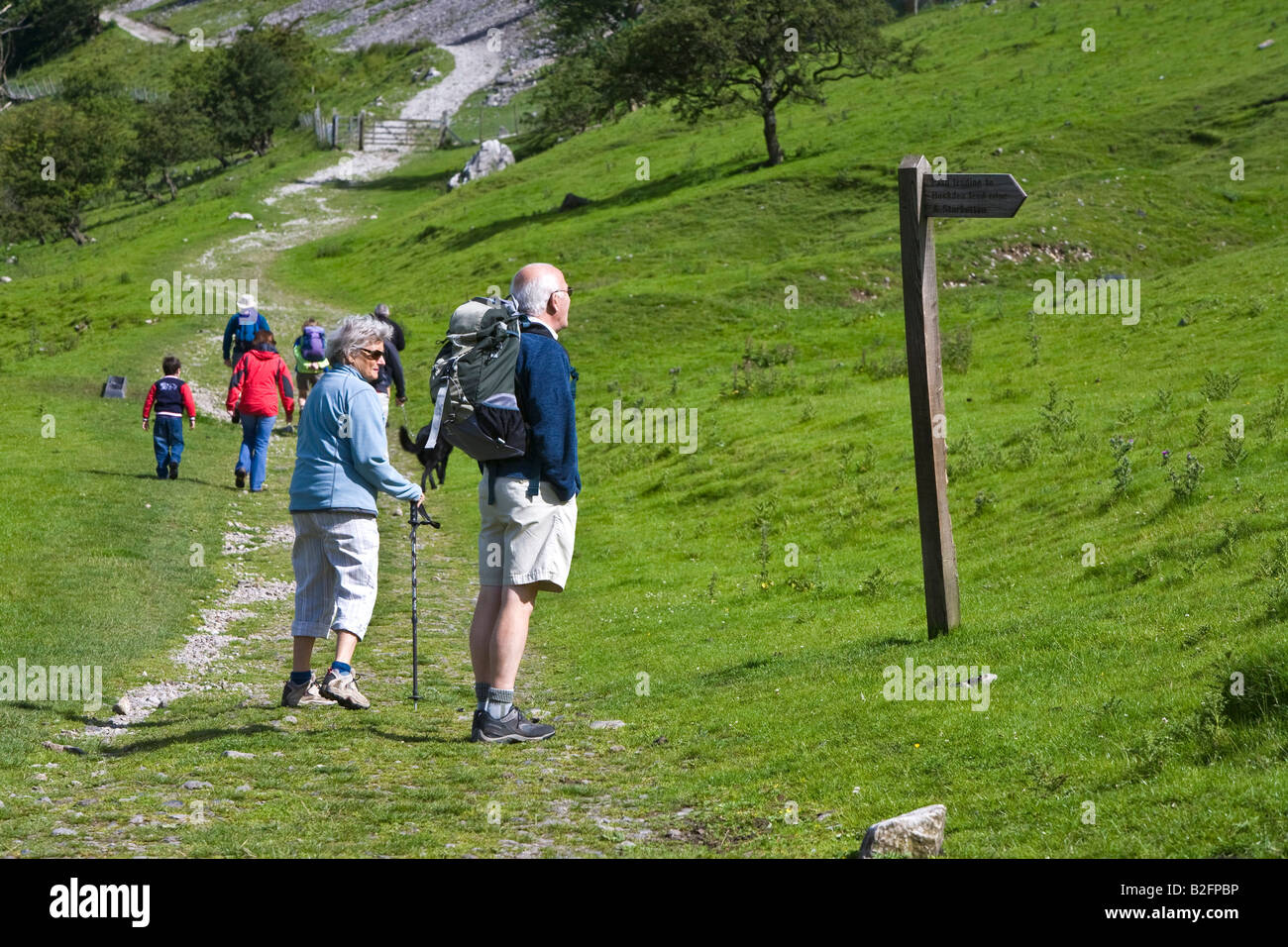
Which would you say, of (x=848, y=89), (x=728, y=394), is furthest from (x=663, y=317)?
(x=848, y=89)

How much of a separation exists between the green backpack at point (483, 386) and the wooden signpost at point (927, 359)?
13.1 feet

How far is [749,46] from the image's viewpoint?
→ 53500 millimetres

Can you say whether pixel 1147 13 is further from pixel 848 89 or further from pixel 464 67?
pixel 464 67

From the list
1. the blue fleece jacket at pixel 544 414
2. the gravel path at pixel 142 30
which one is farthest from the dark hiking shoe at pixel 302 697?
the gravel path at pixel 142 30

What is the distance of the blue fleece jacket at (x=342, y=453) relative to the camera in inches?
381

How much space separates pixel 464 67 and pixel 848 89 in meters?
49.9

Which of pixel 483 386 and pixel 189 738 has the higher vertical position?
pixel 483 386

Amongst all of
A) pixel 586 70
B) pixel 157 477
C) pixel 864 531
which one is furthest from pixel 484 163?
pixel 864 531

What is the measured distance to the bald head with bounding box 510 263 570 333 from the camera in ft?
29.1

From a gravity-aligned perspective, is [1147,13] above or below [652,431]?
above

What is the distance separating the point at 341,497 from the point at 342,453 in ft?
1.22

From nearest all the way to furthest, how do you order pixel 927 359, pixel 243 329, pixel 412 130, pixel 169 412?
pixel 927 359 < pixel 169 412 < pixel 243 329 < pixel 412 130

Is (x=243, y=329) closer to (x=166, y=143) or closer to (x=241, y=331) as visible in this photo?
(x=241, y=331)
